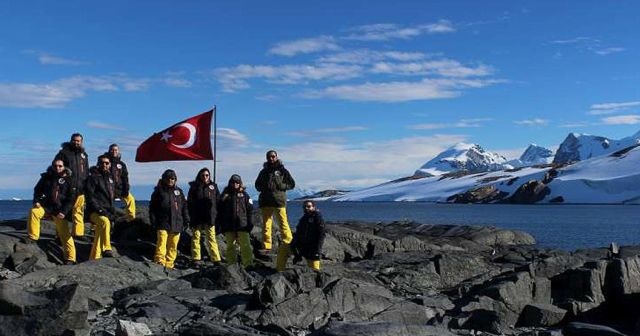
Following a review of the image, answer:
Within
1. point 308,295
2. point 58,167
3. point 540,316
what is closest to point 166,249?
point 58,167

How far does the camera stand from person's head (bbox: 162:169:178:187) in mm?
18438

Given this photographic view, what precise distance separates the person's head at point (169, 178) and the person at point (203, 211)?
0.99m

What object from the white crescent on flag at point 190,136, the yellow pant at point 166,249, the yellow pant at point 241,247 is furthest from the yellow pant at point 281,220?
the white crescent on flag at point 190,136

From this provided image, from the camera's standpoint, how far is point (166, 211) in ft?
60.4

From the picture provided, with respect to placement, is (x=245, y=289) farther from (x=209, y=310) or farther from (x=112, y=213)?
(x=112, y=213)

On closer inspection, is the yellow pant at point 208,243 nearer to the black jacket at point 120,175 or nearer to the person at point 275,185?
the person at point 275,185

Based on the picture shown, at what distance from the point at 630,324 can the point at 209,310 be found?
11445 millimetres

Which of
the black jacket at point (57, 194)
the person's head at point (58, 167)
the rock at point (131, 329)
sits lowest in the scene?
the rock at point (131, 329)

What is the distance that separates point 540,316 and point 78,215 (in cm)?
1291

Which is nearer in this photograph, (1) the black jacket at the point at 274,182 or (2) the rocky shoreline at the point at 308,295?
(2) the rocky shoreline at the point at 308,295

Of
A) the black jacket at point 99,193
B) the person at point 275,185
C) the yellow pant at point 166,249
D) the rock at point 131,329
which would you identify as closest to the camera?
the rock at point 131,329

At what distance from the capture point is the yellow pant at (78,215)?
18281 mm

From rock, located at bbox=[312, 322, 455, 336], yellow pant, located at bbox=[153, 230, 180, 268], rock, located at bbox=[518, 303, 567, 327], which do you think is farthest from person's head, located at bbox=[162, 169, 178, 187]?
rock, located at bbox=[518, 303, 567, 327]

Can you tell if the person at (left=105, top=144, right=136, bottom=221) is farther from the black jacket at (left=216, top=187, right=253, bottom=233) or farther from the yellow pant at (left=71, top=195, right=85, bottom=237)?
the black jacket at (left=216, top=187, right=253, bottom=233)
